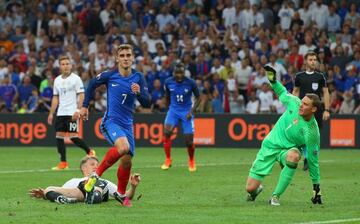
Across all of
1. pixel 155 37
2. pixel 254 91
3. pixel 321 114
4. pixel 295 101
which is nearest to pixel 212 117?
pixel 254 91

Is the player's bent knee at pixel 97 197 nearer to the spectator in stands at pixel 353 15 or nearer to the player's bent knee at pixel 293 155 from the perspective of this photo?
the player's bent knee at pixel 293 155

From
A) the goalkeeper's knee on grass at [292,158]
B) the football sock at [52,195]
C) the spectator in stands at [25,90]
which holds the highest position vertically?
the spectator in stands at [25,90]

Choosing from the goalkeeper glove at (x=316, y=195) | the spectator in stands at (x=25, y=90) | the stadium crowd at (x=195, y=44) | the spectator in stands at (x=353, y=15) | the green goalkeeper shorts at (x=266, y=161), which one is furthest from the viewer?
the spectator in stands at (x=353, y=15)

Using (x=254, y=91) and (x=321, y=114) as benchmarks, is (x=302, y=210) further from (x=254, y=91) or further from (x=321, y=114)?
(x=254, y=91)

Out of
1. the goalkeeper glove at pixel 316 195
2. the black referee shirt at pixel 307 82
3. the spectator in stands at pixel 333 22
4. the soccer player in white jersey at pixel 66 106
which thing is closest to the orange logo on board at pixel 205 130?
the spectator in stands at pixel 333 22

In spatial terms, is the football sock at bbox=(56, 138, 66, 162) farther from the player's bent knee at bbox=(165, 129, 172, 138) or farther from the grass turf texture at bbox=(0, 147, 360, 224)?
the player's bent knee at bbox=(165, 129, 172, 138)

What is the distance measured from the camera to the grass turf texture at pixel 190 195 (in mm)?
12695

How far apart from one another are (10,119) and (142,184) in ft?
42.0

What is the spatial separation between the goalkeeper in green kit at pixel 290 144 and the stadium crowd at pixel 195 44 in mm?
14722

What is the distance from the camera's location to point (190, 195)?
15594 millimetres

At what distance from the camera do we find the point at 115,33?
33812 millimetres

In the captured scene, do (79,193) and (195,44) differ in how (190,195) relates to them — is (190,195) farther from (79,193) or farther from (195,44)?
(195,44)

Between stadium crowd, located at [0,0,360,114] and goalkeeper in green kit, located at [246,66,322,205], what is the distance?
48.3ft

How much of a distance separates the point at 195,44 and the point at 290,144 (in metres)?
18.7
